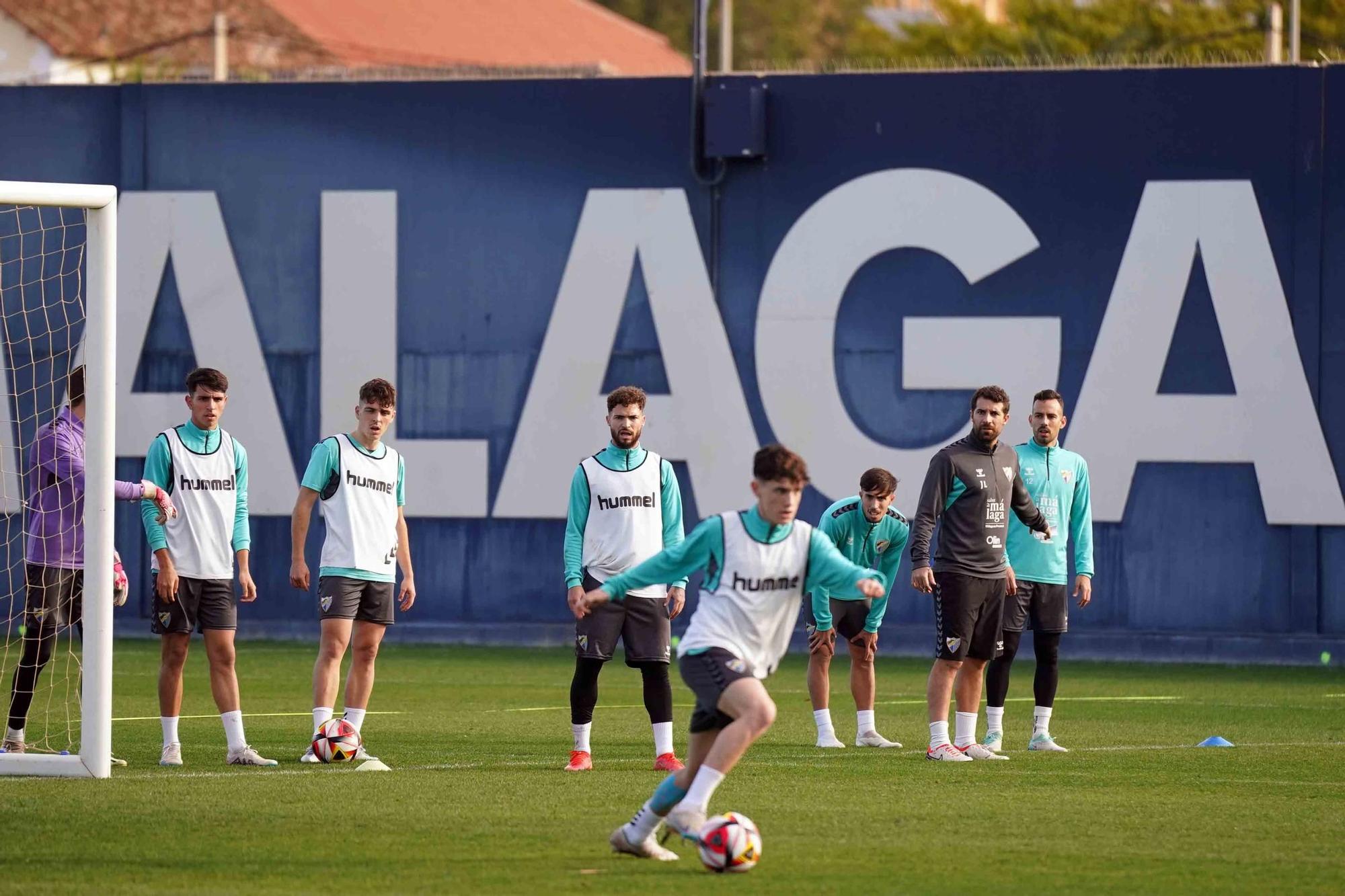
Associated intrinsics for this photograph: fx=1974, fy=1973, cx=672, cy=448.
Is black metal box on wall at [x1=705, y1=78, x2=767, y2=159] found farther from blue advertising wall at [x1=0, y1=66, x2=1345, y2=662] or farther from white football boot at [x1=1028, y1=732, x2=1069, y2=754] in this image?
white football boot at [x1=1028, y1=732, x2=1069, y2=754]

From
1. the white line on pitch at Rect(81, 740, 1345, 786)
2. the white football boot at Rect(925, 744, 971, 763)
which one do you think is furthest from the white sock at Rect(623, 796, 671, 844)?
the white football boot at Rect(925, 744, 971, 763)

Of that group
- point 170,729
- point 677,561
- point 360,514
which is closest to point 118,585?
point 170,729

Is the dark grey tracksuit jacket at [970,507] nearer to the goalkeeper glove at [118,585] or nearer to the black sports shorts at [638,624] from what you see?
the black sports shorts at [638,624]

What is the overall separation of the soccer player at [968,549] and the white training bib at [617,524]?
161 centimetres

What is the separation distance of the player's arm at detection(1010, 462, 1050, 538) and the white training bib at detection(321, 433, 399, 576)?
376 centimetres

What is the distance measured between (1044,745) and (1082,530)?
1.61 metres

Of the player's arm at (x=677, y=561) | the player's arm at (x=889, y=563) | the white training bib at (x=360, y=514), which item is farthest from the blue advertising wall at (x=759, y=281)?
the player's arm at (x=677, y=561)

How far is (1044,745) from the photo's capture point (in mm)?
12273

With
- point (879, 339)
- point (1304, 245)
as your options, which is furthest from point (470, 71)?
point (1304, 245)

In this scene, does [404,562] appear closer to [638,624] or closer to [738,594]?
[638,624]

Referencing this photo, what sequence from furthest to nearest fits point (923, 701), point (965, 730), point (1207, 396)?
point (1207, 396), point (923, 701), point (965, 730)

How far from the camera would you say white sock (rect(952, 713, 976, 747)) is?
11.9 meters

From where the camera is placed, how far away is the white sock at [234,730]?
36.6ft

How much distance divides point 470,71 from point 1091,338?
25.1 feet
